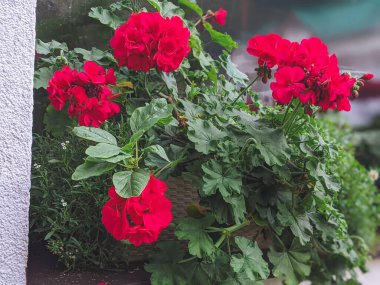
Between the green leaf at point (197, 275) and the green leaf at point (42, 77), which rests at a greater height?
the green leaf at point (42, 77)

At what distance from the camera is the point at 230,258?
151cm

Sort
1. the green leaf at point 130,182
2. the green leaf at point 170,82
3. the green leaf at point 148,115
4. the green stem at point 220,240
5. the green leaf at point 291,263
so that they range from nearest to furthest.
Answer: the green leaf at point 130,182 < the green leaf at point 148,115 < the green stem at point 220,240 < the green leaf at point 291,263 < the green leaf at point 170,82

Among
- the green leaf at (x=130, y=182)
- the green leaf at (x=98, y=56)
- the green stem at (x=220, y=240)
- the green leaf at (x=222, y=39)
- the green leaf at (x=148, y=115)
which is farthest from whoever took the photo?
the green leaf at (x=222, y=39)

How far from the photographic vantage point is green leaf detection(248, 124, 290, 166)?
1478 millimetres

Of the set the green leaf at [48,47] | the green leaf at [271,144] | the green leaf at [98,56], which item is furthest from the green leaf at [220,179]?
the green leaf at [48,47]

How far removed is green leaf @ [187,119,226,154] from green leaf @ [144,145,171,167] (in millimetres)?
96

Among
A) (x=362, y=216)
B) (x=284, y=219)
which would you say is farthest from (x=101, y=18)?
(x=362, y=216)

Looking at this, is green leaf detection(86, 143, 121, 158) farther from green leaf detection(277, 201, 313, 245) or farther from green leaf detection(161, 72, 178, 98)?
green leaf detection(277, 201, 313, 245)

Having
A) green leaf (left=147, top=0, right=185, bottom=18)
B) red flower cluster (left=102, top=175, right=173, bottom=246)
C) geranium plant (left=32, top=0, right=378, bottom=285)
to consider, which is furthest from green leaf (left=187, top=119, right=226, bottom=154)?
green leaf (left=147, top=0, right=185, bottom=18)

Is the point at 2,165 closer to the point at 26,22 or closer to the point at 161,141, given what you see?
the point at 26,22

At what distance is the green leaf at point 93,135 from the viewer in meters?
1.32

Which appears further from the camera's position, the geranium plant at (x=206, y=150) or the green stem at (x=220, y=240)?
the green stem at (x=220, y=240)

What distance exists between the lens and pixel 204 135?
1529 millimetres

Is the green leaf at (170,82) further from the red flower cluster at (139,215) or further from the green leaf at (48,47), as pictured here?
the red flower cluster at (139,215)
